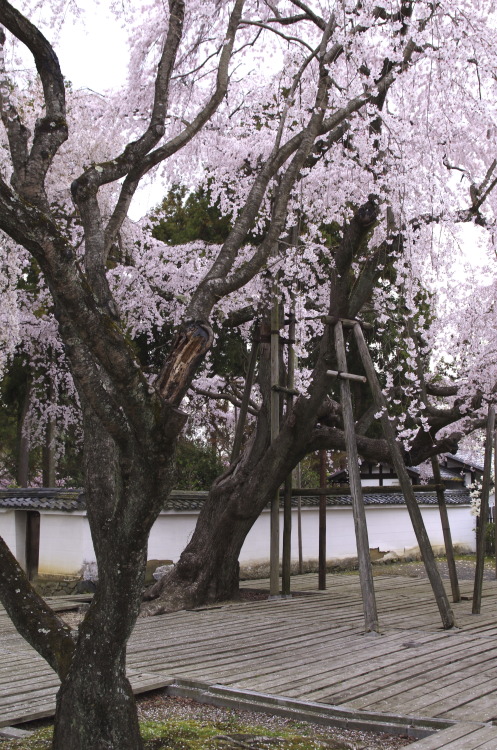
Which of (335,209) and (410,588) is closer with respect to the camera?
(335,209)

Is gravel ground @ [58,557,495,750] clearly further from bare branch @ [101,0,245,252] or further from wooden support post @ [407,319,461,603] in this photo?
wooden support post @ [407,319,461,603]

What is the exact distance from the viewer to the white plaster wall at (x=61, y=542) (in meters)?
11.3

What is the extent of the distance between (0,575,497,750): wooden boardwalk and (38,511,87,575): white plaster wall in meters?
2.42

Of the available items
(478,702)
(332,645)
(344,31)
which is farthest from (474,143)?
(478,702)

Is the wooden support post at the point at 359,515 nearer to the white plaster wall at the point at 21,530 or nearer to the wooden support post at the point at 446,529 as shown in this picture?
the wooden support post at the point at 446,529

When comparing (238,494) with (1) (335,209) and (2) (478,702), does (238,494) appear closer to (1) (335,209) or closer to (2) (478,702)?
(1) (335,209)

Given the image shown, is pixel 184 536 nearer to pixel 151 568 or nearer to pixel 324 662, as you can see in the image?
pixel 151 568

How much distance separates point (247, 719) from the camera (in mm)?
4410

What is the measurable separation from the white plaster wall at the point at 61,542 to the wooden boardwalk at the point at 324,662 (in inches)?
95.2

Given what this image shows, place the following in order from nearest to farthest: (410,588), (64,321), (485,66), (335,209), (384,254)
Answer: (64,321) < (485,66) < (384,254) < (335,209) < (410,588)

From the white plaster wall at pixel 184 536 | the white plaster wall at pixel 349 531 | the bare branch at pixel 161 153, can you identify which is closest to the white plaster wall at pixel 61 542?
the white plaster wall at pixel 184 536

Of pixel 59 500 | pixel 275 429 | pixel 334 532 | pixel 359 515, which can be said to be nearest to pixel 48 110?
pixel 359 515

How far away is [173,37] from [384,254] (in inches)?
178

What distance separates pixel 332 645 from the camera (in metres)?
6.43
